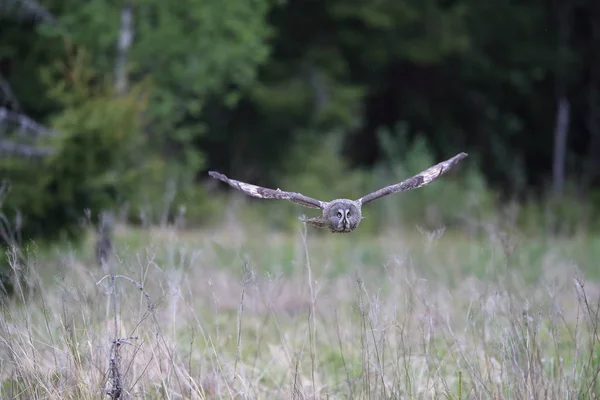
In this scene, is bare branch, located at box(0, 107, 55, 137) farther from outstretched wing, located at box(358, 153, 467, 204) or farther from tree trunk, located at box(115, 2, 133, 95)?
outstretched wing, located at box(358, 153, 467, 204)

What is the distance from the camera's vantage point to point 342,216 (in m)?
4.34

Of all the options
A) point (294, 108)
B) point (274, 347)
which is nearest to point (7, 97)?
point (274, 347)

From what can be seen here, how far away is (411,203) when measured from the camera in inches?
647

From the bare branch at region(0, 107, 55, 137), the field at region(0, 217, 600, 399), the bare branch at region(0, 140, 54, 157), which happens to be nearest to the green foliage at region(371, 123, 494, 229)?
the bare branch at region(0, 107, 55, 137)

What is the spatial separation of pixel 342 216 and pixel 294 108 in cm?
1464

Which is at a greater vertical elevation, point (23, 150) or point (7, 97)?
point (7, 97)

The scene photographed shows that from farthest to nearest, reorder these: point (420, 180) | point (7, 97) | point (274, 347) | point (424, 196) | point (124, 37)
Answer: point (424, 196), point (124, 37), point (7, 97), point (274, 347), point (420, 180)

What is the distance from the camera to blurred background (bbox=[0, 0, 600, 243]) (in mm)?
9148

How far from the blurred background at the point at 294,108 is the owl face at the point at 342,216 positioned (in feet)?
9.86

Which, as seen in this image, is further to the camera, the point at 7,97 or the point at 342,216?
the point at 7,97

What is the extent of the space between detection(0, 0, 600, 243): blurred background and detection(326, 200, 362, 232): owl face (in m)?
3.01

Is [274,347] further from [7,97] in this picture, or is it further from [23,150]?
[7,97]

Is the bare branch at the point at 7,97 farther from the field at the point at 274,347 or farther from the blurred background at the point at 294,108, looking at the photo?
the field at the point at 274,347

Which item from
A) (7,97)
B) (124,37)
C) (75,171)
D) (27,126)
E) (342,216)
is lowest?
(342,216)
